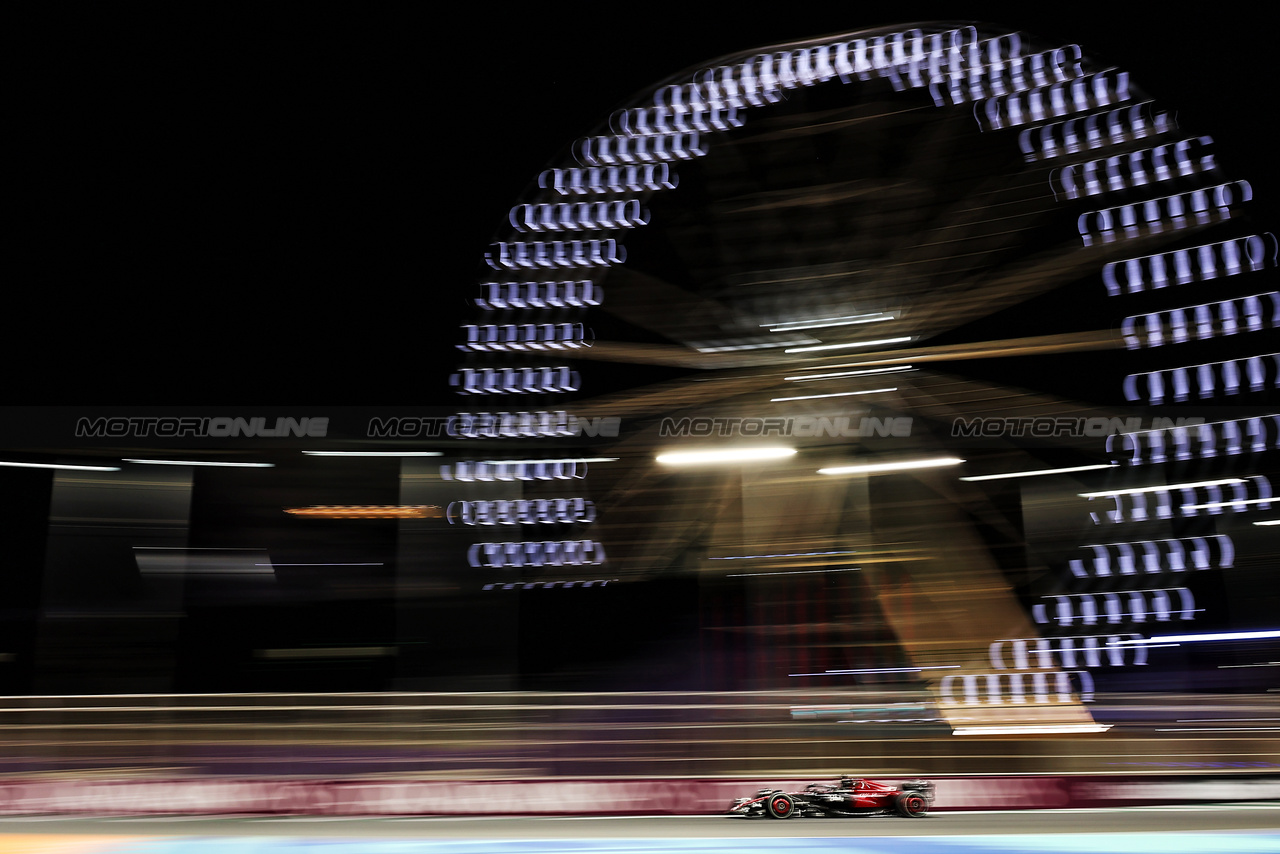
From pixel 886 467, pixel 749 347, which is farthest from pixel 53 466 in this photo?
pixel 886 467

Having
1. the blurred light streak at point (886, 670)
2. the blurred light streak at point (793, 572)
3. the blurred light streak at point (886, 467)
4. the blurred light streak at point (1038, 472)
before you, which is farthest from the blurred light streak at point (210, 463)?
the blurred light streak at point (1038, 472)

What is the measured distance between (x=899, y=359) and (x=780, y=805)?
1.76 m

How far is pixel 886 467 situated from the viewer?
3.11 m

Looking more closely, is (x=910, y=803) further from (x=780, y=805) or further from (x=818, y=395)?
(x=818, y=395)

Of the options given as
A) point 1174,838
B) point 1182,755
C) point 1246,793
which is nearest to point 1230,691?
point 1182,755

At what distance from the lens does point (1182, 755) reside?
2.48 metres

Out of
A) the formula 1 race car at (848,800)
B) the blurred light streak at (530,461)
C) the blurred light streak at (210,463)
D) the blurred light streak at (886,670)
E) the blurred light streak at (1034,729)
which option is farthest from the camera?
the blurred light streak at (210,463)

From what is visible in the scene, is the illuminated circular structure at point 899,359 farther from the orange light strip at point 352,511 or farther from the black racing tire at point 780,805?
the orange light strip at point 352,511

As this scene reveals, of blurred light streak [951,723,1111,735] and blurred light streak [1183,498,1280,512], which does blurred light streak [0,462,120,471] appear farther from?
blurred light streak [1183,498,1280,512]

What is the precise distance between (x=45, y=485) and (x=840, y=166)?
13.8 feet

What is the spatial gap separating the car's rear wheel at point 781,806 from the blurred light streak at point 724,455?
128 centimetres

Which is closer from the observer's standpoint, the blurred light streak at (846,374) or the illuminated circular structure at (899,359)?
the illuminated circular structure at (899,359)

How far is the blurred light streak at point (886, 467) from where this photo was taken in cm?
305

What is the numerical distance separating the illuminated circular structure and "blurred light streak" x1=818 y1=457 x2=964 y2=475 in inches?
0.5
